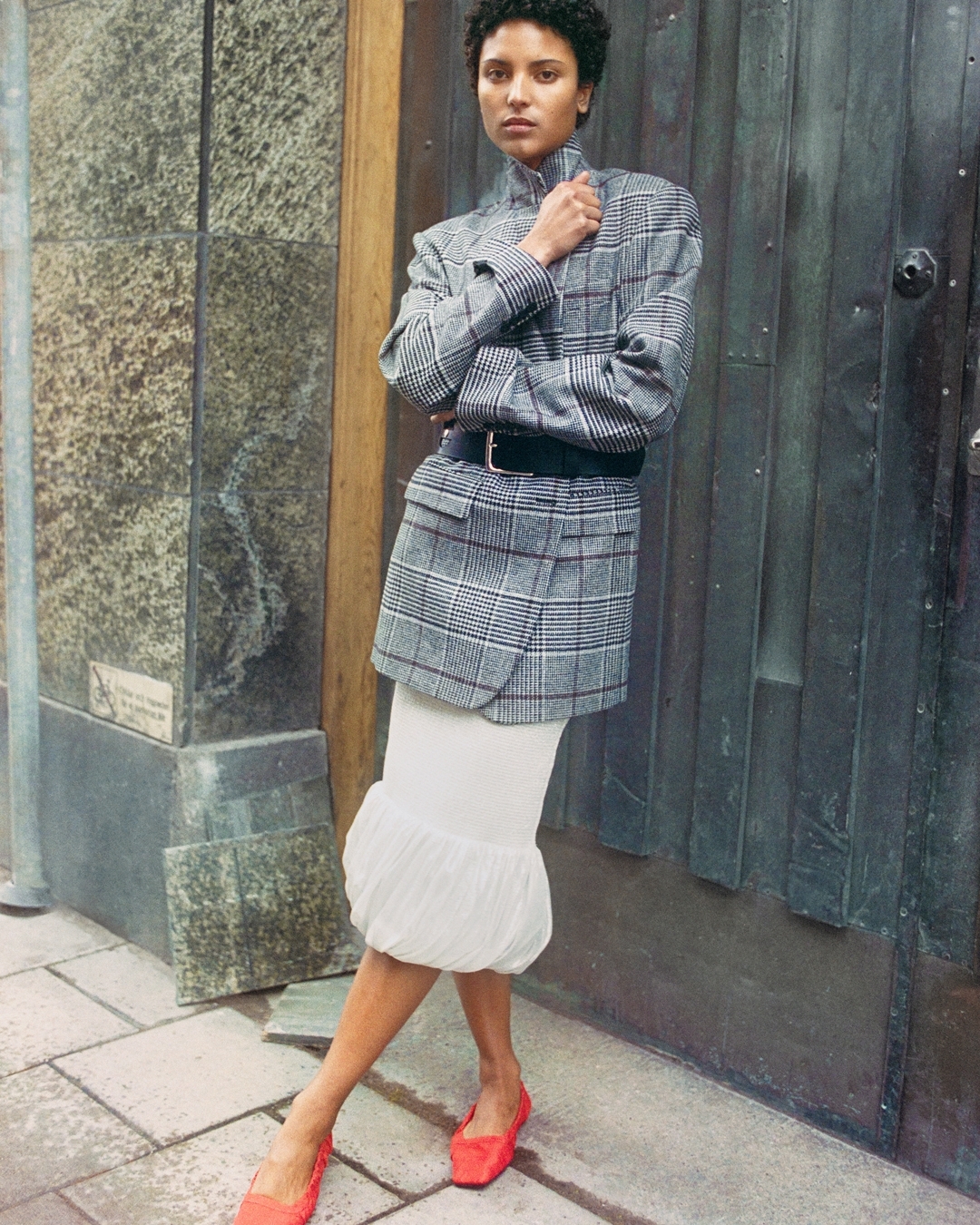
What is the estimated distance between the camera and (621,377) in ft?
7.09

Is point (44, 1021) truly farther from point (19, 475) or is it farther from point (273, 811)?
point (19, 475)

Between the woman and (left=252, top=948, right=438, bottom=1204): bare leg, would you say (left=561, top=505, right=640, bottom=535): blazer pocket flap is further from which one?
(left=252, top=948, right=438, bottom=1204): bare leg

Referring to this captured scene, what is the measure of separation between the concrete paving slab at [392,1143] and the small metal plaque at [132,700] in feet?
3.53

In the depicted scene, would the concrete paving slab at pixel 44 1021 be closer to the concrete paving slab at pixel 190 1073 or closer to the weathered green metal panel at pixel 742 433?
the concrete paving slab at pixel 190 1073

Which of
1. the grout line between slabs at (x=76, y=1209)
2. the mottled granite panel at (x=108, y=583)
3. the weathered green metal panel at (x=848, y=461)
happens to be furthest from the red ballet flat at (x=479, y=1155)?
the mottled granite panel at (x=108, y=583)

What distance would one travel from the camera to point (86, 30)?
3463mm

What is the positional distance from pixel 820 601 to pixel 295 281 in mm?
1594

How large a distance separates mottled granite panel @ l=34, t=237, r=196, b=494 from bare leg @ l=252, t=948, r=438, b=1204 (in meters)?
1.42

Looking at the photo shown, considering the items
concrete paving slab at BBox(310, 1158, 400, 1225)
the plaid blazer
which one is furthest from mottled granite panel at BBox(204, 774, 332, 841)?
the plaid blazer

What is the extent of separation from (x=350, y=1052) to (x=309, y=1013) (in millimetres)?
767

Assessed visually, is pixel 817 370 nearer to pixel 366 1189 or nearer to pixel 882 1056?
pixel 882 1056

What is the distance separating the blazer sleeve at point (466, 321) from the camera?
2.19 meters

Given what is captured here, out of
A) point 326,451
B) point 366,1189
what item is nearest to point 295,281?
point 326,451

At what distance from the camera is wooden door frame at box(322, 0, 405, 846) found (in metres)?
3.37
